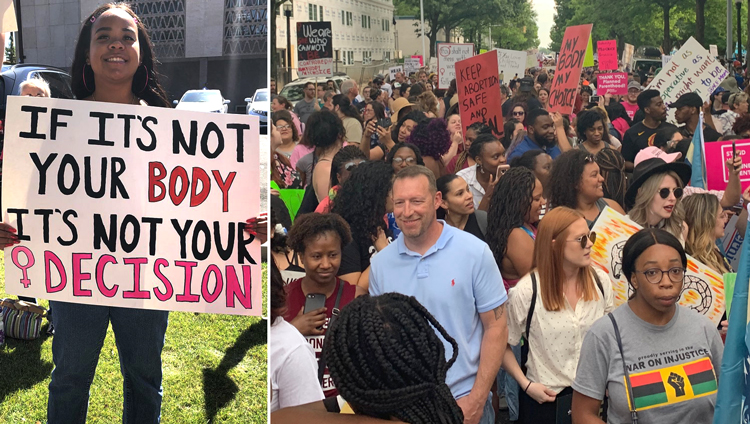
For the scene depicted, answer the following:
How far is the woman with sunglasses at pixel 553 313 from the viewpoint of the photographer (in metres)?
3.62

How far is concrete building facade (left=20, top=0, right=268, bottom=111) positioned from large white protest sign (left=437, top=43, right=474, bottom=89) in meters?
11.5

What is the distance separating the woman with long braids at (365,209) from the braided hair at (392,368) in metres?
1.91

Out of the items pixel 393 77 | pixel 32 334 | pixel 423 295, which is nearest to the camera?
pixel 423 295

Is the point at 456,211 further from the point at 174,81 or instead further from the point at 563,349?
the point at 174,81

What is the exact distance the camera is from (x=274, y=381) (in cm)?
276

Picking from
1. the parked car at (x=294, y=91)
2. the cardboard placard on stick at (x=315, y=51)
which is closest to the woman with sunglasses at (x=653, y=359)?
the cardboard placard on stick at (x=315, y=51)

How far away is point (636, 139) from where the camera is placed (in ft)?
24.8

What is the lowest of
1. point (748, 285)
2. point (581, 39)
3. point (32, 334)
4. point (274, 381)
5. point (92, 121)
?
point (32, 334)

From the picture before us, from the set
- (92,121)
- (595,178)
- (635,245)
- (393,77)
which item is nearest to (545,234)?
(635,245)

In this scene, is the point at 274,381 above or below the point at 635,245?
below

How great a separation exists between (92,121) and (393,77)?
19421 millimetres

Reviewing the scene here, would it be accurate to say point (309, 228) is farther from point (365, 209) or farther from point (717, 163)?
point (717, 163)

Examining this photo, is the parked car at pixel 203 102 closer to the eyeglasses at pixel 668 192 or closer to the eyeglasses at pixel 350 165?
the eyeglasses at pixel 350 165

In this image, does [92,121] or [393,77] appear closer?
[92,121]
